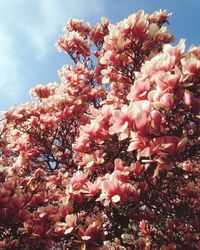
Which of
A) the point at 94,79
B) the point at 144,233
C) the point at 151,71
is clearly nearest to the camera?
the point at 151,71

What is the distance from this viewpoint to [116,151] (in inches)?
174

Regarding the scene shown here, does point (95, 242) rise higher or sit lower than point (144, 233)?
lower

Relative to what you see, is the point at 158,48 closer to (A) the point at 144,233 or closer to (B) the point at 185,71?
(B) the point at 185,71

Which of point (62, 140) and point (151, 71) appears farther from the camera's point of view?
point (62, 140)

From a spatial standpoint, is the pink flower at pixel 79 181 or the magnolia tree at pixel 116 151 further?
the pink flower at pixel 79 181

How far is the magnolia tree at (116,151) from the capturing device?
3.06 meters

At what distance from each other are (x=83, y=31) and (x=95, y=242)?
19.7 feet

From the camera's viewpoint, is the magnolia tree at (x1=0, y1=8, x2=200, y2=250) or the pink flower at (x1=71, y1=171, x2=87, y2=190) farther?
the pink flower at (x1=71, y1=171, x2=87, y2=190)

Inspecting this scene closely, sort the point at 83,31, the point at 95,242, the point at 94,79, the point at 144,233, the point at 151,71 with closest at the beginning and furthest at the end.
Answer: the point at 151,71 → the point at 95,242 → the point at 144,233 → the point at 94,79 → the point at 83,31

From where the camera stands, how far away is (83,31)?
27.8ft

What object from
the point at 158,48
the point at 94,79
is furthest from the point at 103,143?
the point at 94,79

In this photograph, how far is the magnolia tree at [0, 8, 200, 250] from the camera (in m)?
Result: 3.06

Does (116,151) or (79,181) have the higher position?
(116,151)

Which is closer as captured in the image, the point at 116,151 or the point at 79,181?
the point at 79,181
